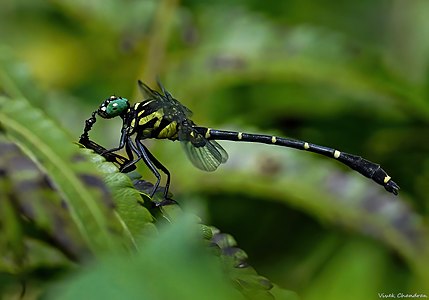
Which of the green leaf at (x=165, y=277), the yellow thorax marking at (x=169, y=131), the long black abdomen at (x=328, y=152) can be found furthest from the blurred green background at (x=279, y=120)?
the green leaf at (x=165, y=277)

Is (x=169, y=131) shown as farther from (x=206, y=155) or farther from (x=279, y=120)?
(x=279, y=120)

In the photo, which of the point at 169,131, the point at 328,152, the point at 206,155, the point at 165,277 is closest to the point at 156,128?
the point at 169,131

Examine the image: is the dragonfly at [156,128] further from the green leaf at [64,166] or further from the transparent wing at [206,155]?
the green leaf at [64,166]

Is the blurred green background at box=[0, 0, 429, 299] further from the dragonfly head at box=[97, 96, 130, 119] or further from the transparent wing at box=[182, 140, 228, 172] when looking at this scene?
the transparent wing at box=[182, 140, 228, 172]

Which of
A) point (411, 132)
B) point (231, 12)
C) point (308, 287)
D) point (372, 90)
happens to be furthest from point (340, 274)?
point (231, 12)

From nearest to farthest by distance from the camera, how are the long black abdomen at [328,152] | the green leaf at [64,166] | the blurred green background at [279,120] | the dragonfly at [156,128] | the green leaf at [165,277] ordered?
the green leaf at [165,277]
the green leaf at [64,166]
the dragonfly at [156,128]
the long black abdomen at [328,152]
the blurred green background at [279,120]

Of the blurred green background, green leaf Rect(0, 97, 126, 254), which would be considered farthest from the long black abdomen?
green leaf Rect(0, 97, 126, 254)
